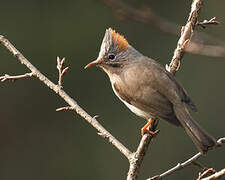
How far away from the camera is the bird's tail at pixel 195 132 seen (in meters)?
4.55

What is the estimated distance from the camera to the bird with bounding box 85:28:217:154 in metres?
5.12

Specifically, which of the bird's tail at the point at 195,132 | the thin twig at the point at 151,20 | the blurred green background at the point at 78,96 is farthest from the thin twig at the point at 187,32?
the blurred green background at the point at 78,96

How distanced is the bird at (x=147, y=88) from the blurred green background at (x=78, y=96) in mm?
5505

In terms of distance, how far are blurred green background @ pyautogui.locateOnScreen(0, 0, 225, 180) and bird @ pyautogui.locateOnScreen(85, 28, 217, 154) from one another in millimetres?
5505

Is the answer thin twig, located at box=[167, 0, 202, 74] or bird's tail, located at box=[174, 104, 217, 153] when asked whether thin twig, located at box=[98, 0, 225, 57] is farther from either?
bird's tail, located at box=[174, 104, 217, 153]

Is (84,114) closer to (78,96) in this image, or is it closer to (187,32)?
(187,32)

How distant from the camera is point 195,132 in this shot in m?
4.92

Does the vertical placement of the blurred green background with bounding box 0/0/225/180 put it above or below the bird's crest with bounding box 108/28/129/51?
below

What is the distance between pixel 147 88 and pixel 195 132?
826 millimetres

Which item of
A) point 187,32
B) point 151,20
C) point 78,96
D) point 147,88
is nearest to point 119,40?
point 147,88

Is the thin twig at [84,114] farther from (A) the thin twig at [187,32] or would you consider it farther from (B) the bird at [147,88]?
(A) the thin twig at [187,32]

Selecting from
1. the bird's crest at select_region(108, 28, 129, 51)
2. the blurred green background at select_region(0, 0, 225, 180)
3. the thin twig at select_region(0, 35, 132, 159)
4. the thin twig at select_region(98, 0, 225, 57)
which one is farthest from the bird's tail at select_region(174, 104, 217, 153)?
the blurred green background at select_region(0, 0, 225, 180)

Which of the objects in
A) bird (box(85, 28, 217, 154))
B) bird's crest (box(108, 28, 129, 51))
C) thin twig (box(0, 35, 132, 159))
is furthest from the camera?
bird's crest (box(108, 28, 129, 51))

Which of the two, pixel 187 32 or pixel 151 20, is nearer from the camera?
pixel 151 20
